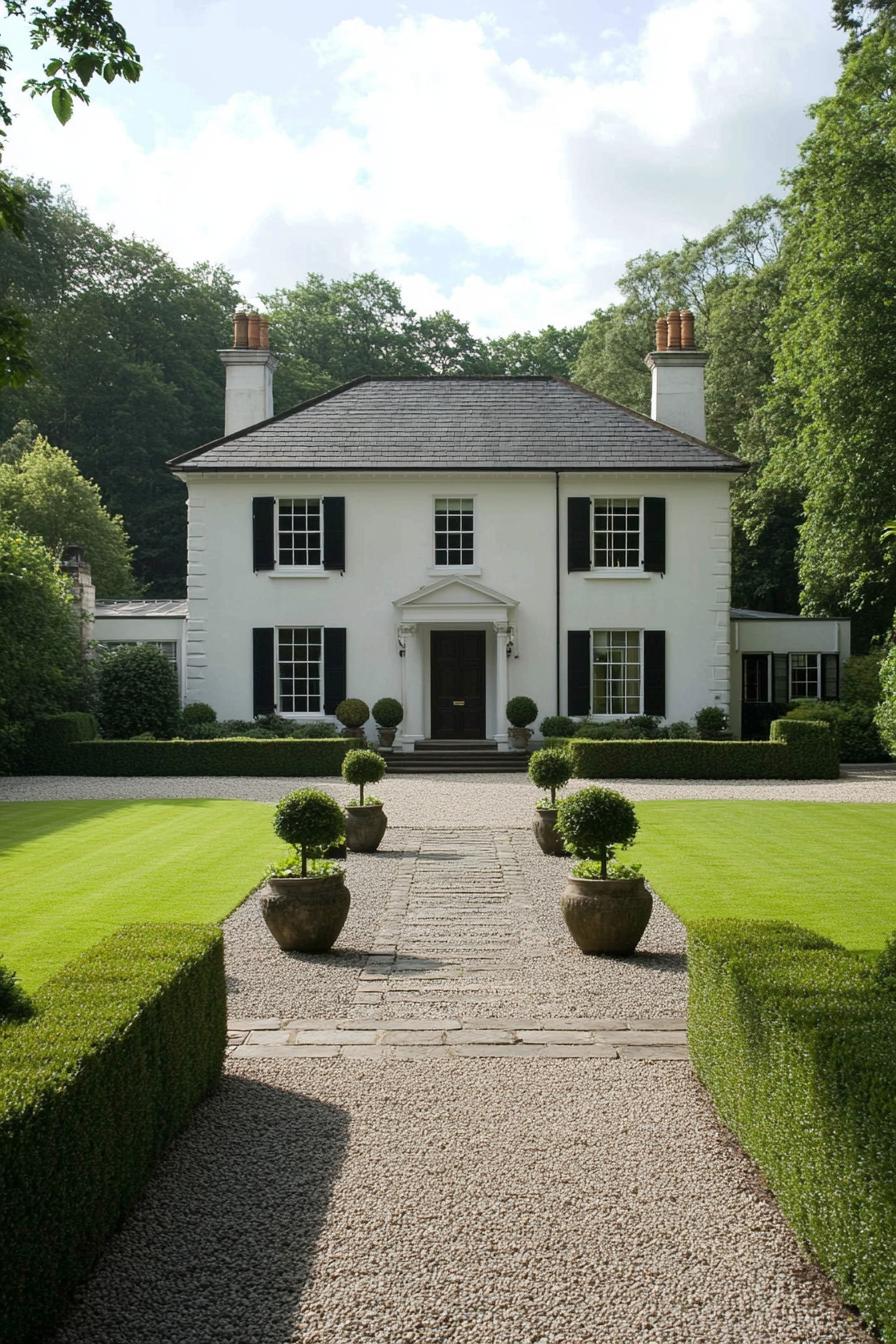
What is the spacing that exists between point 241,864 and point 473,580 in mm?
15100

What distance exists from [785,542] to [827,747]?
18.6 metres

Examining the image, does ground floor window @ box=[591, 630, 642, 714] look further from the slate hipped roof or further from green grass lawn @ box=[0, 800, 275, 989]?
green grass lawn @ box=[0, 800, 275, 989]

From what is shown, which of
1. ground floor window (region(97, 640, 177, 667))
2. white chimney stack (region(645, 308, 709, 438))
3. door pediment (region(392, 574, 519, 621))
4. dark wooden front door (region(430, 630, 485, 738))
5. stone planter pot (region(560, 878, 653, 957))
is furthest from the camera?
white chimney stack (region(645, 308, 709, 438))

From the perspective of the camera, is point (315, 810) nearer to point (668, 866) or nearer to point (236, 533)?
point (668, 866)

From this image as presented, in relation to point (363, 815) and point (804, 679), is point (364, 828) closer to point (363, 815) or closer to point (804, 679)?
point (363, 815)

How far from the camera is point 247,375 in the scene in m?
30.5

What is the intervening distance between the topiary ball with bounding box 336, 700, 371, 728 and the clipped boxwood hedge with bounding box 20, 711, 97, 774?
5803mm

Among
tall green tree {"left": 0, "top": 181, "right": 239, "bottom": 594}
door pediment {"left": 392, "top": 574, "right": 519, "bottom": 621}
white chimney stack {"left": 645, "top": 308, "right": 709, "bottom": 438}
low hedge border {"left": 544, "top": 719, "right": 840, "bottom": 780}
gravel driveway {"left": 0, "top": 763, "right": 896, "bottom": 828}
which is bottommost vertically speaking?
gravel driveway {"left": 0, "top": 763, "right": 896, "bottom": 828}

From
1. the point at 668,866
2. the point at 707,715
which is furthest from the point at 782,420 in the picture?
the point at 668,866

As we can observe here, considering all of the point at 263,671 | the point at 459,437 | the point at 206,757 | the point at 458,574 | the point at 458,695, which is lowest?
the point at 206,757

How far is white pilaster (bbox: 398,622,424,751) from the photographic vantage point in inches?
1073

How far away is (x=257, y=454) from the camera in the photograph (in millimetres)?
27953

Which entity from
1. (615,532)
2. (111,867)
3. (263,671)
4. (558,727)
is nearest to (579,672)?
(558,727)

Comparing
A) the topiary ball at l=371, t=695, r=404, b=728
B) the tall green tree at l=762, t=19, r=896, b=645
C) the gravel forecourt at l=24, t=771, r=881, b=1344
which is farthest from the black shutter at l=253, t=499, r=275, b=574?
the gravel forecourt at l=24, t=771, r=881, b=1344
